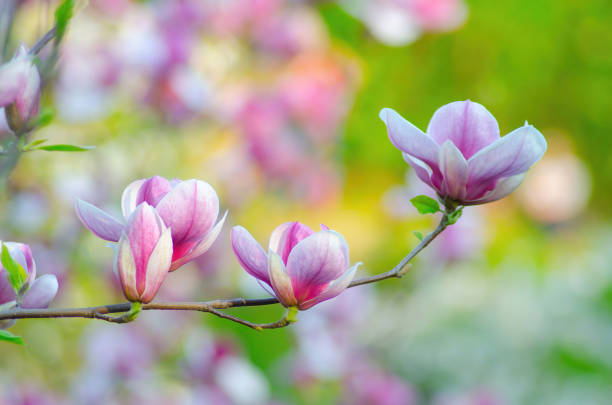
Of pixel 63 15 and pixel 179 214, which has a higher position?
pixel 63 15

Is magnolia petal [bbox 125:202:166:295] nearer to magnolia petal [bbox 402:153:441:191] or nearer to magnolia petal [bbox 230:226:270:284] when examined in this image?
magnolia petal [bbox 230:226:270:284]

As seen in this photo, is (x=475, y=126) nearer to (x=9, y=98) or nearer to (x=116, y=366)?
(x=9, y=98)

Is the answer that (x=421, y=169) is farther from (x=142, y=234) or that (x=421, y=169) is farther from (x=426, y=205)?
(x=142, y=234)

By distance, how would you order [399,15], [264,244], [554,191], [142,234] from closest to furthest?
[142,234] → [399,15] → [264,244] → [554,191]

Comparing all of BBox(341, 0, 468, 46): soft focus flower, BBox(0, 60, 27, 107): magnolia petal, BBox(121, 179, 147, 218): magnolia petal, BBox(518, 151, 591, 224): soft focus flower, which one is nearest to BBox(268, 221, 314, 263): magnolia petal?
BBox(121, 179, 147, 218): magnolia petal

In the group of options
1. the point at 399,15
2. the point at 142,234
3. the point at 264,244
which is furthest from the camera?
the point at 264,244

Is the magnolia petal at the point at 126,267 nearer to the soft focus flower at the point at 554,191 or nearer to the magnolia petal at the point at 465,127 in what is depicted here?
the magnolia petal at the point at 465,127

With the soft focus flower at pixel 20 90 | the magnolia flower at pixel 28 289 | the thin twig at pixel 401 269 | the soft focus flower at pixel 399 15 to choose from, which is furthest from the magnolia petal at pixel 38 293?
the soft focus flower at pixel 399 15

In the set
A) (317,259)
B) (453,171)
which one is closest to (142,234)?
(317,259)
